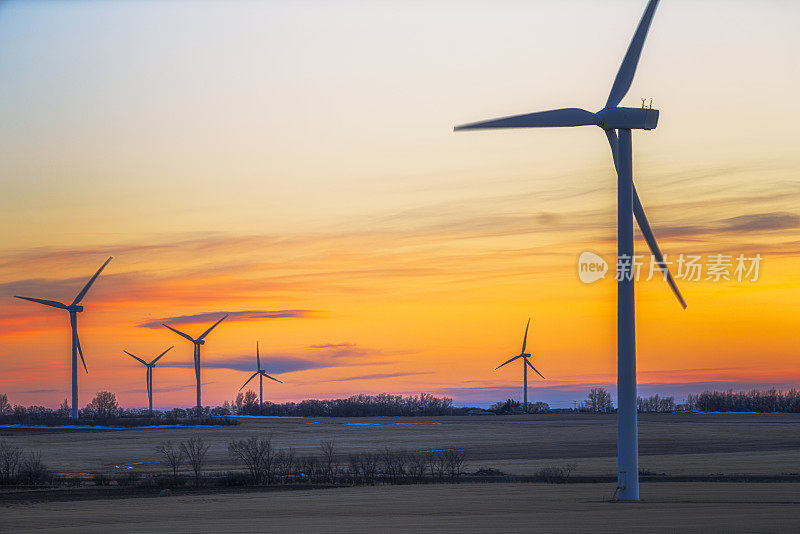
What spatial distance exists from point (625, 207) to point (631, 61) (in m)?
8.16

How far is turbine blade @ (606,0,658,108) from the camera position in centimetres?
4353

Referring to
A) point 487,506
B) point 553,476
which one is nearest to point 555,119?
point 487,506

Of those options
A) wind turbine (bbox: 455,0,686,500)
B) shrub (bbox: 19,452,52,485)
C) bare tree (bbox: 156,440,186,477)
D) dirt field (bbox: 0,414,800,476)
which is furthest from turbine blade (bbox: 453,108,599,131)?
shrub (bbox: 19,452,52,485)

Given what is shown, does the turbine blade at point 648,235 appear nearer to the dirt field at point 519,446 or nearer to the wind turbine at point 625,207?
the wind turbine at point 625,207

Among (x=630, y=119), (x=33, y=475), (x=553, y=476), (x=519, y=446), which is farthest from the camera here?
(x=519, y=446)

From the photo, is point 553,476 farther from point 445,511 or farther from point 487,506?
point 445,511

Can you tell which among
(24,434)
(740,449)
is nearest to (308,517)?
(740,449)

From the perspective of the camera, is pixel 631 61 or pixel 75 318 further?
pixel 75 318

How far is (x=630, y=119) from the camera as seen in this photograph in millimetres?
40812

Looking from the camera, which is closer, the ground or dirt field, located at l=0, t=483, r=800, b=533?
dirt field, located at l=0, t=483, r=800, b=533

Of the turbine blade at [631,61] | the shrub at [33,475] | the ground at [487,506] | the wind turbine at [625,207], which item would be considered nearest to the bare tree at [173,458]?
the ground at [487,506]

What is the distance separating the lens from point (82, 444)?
124 m

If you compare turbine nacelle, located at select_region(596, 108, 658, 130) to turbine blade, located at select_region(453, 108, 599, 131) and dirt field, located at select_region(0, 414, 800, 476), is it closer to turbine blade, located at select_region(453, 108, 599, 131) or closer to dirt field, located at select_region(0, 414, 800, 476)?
turbine blade, located at select_region(453, 108, 599, 131)

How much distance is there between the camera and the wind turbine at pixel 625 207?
1533 inches
